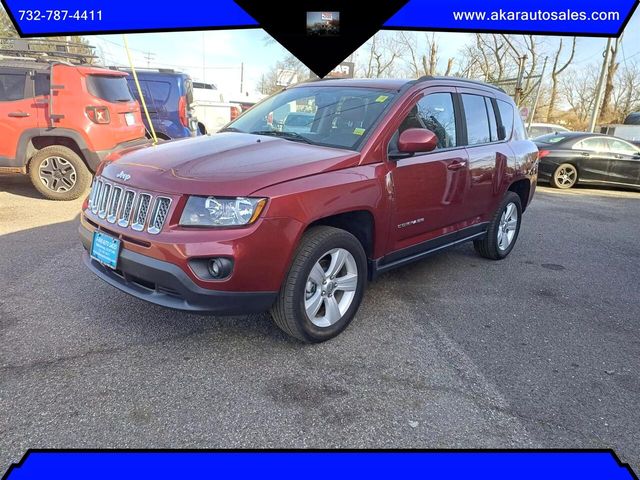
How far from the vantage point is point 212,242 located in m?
2.52

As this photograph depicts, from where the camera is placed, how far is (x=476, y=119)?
4.34 metres

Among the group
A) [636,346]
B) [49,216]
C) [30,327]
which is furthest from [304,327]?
[49,216]

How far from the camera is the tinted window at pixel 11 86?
6.57 metres

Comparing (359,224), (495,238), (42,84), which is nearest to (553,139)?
(495,238)

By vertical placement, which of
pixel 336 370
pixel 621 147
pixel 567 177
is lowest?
pixel 336 370

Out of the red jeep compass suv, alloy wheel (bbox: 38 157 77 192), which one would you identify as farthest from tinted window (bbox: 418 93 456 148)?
alloy wheel (bbox: 38 157 77 192)

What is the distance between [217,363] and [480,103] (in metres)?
3.36

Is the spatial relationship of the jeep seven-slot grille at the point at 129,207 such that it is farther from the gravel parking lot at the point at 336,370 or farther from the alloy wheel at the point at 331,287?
the alloy wheel at the point at 331,287

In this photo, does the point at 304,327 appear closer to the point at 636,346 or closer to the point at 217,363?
the point at 217,363

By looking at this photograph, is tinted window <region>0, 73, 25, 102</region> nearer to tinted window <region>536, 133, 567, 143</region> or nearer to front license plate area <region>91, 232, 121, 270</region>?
front license plate area <region>91, 232, 121, 270</region>

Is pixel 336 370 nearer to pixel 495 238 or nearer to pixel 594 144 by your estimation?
pixel 495 238

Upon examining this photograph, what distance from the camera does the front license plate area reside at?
2.79 m

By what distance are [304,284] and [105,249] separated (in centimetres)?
123

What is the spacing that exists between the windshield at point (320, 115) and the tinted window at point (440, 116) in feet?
1.08
